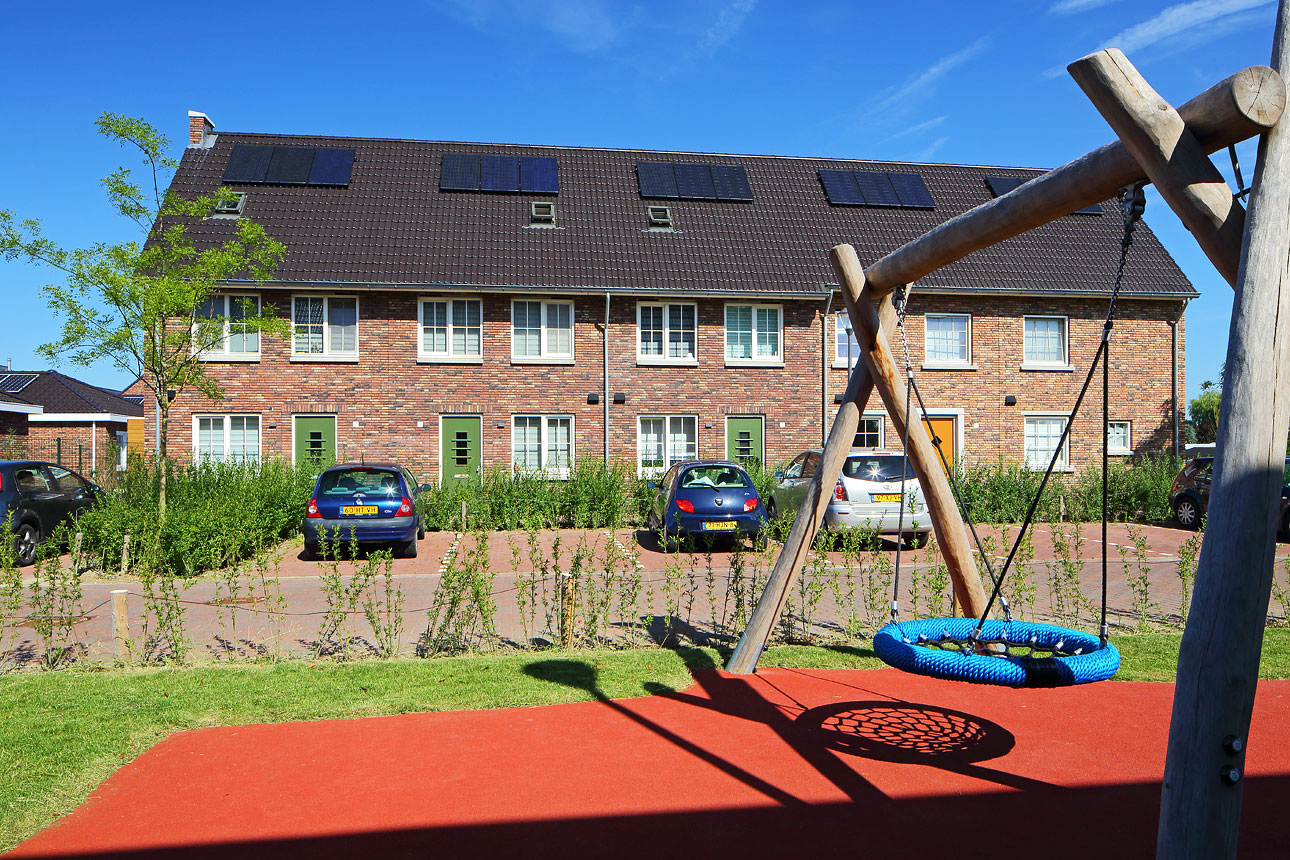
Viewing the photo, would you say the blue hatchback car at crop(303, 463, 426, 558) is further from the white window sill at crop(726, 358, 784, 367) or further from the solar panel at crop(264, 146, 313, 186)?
the solar panel at crop(264, 146, 313, 186)

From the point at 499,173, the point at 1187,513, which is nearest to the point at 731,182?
the point at 499,173

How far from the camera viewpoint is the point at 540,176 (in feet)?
84.3

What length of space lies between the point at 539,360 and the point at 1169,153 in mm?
19259

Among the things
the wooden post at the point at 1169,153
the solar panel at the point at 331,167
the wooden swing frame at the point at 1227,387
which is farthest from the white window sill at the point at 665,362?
the wooden post at the point at 1169,153

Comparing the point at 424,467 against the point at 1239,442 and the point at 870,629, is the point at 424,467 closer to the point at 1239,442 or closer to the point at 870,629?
the point at 870,629

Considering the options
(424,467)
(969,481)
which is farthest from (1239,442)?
(424,467)

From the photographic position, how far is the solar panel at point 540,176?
2517 cm

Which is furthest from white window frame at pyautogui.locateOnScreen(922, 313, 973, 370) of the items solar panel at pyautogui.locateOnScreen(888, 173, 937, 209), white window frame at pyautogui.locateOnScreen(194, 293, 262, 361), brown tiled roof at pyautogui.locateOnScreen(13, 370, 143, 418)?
brown tiled roof at pyautogui.locateOnScreen(13, 370, 143, 418)

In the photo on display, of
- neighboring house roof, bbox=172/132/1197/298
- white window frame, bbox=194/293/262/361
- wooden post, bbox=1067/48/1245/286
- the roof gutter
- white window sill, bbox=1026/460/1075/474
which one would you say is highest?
neighboring house roof, bbox=172/132/1197/298

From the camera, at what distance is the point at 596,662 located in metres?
7.39

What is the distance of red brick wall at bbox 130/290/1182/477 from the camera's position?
21.6 meters

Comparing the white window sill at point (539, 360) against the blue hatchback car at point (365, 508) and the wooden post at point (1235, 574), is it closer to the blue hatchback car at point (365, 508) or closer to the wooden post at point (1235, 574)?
the blue hatchback car at point (365, 508)

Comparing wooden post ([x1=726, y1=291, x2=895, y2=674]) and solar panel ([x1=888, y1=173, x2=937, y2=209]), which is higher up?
solar panel ([x1=888, y1=173, x2=937, y2=209])

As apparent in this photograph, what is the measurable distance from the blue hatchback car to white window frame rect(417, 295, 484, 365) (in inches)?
288
